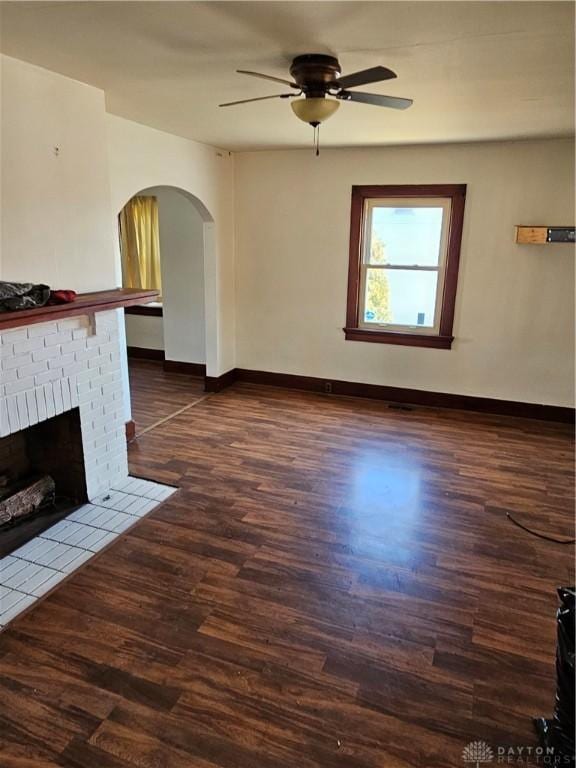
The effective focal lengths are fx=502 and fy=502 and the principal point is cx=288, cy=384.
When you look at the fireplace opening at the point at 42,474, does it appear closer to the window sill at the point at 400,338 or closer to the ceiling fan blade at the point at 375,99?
the ceiling fan blade at the point at 375,99

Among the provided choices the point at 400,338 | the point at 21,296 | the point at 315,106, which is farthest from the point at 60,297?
the point at 400,338

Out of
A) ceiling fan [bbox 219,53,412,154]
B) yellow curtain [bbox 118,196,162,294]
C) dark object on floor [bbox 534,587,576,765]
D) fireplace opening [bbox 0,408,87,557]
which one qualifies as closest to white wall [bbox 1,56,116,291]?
fireplace opening [bbox 0,408,87,557]

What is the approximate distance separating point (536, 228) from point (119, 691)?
451 cm

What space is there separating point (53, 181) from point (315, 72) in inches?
60.6

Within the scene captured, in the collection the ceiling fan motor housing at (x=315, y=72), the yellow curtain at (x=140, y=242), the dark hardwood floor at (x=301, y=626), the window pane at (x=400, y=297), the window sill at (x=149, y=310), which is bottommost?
the dark hardwood floor at (x=301, y=626)

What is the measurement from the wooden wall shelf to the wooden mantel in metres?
3.24

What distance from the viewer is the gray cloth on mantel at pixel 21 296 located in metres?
2.32

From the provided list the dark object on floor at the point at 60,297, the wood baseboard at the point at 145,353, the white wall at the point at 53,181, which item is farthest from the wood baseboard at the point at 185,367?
the dark object on floor at the point at 60,297

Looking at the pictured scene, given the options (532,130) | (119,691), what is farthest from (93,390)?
(532,130)

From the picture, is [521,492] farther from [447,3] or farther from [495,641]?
[447,3]

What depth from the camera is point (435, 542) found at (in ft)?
9.39

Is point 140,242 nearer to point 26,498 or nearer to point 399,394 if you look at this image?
point 399,394

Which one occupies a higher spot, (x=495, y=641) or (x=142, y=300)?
(x=142, y=300)

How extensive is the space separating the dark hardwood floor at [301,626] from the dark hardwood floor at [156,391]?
3.36ft
